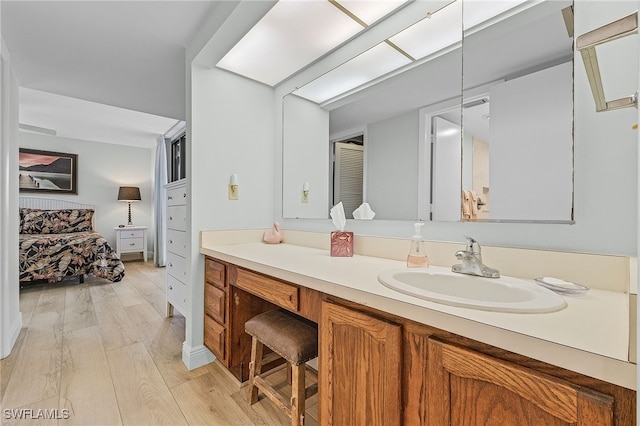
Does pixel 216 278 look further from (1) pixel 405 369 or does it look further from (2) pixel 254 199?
(1) pixel 405 369

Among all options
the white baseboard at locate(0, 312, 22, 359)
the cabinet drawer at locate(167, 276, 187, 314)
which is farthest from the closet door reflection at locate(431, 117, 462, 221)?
the white baseboard at locate(0, 312, 22, 359)

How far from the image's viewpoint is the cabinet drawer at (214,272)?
169 cm

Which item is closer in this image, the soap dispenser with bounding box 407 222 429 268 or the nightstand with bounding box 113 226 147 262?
the soap dispenser with bounding box 407 222 429 268

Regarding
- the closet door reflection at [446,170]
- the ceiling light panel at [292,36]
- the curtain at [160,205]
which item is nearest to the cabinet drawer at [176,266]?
the ceiling light panel at [292,36]

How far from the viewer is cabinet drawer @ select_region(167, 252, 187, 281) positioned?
2291 millimetres

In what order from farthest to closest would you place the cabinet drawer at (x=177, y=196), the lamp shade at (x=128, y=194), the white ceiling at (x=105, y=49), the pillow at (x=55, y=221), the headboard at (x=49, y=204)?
1. the lamp shade at (x=128, y=194)
2. the headboard at (x=49, y=204)
3. the pillow at (x=55, y=221)
4. the cabinet drawer at (x=177, y=196)
5. the white ceiling at (x=105, y=49)

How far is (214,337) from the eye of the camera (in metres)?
1.79

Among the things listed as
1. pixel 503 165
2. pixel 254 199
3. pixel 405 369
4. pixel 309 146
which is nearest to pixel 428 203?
pixel 503 165

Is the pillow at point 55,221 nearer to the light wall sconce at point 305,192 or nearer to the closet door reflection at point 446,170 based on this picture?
the light wall sconce at point 305,192

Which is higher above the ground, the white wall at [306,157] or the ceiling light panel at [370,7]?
the ceiling light panel at [370,7]

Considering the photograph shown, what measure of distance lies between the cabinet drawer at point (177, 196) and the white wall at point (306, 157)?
31.6 inches

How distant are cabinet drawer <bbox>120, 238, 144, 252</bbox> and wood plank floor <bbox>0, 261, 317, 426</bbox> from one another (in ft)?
7.83

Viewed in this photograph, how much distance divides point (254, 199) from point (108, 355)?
1504 millimetres

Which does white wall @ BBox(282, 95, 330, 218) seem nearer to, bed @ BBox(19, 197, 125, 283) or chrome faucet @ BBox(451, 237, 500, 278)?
chrome faucet @ BBox(451, 237, 500, 278)
